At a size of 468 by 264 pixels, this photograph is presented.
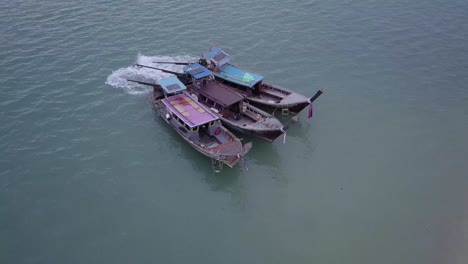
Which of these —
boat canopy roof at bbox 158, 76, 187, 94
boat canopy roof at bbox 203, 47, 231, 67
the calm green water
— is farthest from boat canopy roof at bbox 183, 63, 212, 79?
the calm green water

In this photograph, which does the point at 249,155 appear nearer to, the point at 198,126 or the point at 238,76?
the point at 198,126

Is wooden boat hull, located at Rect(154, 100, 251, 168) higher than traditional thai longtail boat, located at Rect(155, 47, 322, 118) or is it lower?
lower

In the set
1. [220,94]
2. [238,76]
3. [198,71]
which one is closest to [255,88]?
[238,76]

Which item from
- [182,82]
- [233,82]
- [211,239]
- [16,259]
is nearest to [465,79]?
[233,82]

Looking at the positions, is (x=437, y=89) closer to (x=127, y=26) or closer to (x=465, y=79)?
(x=465, y=79)

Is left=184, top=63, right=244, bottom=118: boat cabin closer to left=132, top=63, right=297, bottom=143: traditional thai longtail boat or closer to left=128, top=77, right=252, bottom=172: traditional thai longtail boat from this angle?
left=132, top=63, right=297, bottom=143: traditional thai longtail boat
